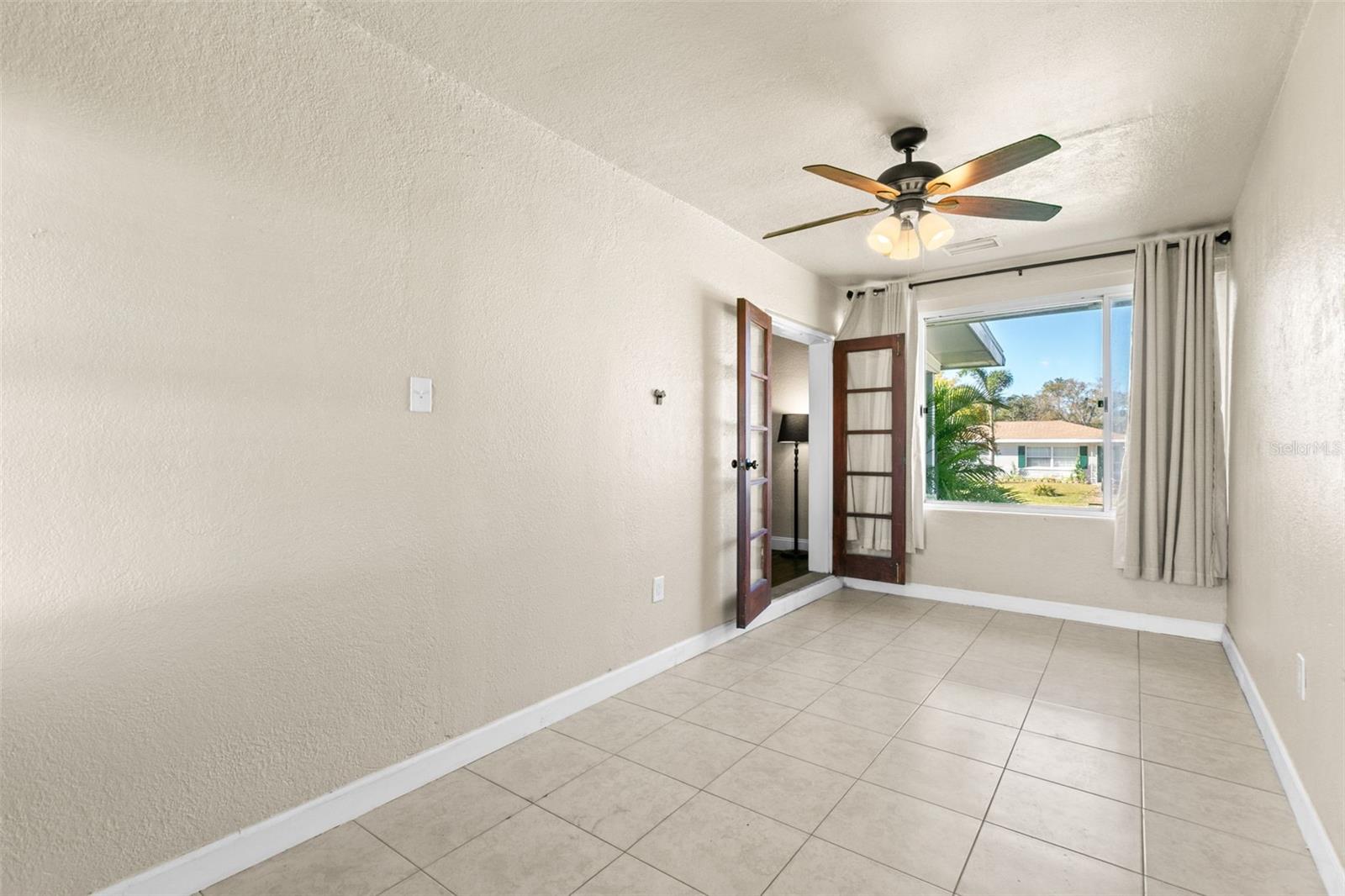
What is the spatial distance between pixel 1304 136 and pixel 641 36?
2.13 metres

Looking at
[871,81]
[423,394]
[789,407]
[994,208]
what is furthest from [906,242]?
[789,407]

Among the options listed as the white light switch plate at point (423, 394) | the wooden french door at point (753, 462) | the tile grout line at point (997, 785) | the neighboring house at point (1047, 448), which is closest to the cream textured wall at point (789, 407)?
the neighboring house at point (1047, 448)

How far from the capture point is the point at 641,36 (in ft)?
6.85

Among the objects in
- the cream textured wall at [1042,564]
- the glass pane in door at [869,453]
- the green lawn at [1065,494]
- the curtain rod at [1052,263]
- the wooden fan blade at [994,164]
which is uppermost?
the curtain rod at [1052,263]

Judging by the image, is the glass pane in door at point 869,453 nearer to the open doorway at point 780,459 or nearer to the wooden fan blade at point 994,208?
the open doorway at point 780,459

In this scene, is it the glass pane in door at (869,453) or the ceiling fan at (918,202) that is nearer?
the ceiling fan at (918,202)

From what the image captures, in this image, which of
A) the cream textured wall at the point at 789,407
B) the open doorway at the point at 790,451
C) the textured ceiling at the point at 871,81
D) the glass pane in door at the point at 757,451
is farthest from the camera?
the cream textured wall at the point at 789,407

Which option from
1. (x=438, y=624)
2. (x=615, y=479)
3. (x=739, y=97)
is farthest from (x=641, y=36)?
(x=438, y=624)

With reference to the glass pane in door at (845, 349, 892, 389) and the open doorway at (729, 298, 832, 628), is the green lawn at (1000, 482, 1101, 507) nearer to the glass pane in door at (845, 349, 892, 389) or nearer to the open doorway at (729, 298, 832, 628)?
the glass pane in door at (845, 349, 892, 389)

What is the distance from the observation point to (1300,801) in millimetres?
1936

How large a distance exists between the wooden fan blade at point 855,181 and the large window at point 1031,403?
8.38 feet

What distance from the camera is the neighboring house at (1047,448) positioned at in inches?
170

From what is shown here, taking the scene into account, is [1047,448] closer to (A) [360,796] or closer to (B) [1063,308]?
(B) [1063,308]

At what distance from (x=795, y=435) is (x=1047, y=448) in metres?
2.22
